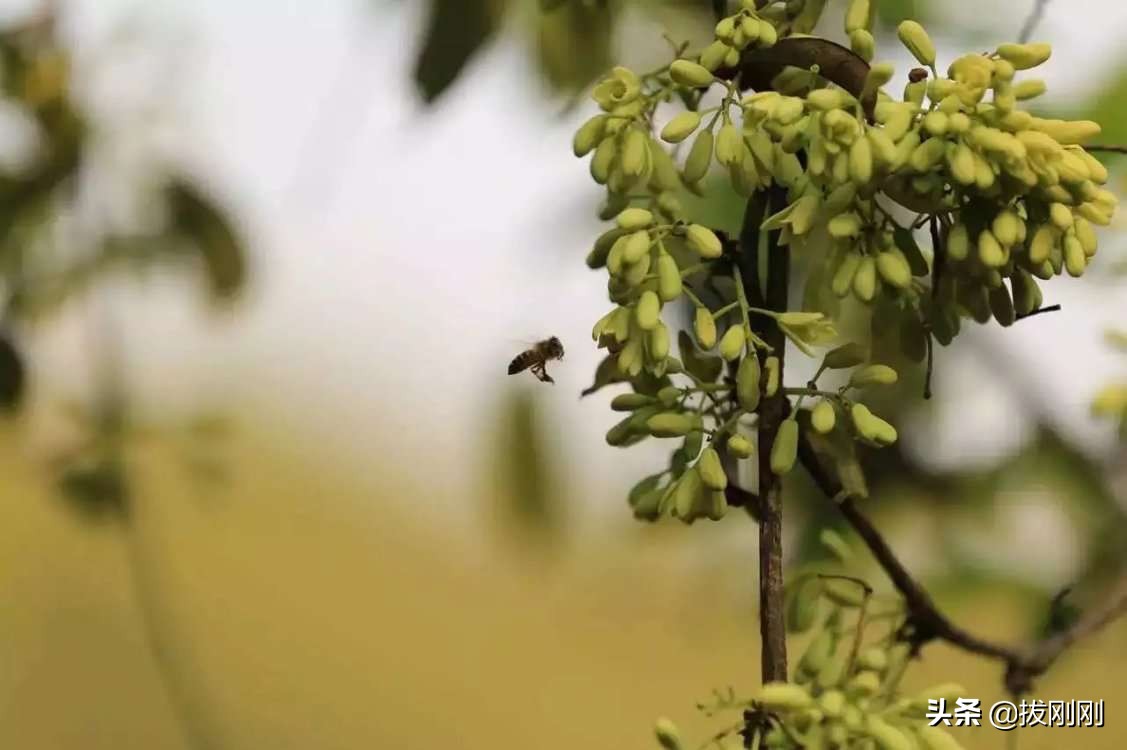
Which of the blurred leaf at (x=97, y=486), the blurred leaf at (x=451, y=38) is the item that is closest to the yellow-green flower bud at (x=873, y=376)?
the blurred leaf at (x=451, y=38)

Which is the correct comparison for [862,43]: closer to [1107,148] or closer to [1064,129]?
[1064,129]

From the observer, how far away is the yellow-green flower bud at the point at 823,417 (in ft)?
1.17

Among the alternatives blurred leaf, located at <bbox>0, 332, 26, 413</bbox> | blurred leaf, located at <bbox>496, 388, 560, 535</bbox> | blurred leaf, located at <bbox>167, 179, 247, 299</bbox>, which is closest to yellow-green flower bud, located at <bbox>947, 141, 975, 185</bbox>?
blurred leaf, located at <bbox>496, 388, 560, 535</bbox>

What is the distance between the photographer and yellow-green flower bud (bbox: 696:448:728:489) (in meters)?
0.35

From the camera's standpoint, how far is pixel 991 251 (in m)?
0.31

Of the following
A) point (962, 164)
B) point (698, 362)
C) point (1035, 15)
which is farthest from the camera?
point (1035, 15)

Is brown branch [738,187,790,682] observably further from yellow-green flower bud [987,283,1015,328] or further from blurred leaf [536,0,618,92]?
blurred leaf [536,0,618,92]

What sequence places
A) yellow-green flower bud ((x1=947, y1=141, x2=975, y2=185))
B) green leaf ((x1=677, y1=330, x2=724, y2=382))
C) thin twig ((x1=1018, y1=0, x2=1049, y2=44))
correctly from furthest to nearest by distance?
thin twig ((x1=1018, y1=0, x2=1049, y2=44)) < green leaf ((x1=677, y1=330, x2=724, y2=382)) < yellow-green flower bud ((x1=947, y1=141, x2=975, y2=185))

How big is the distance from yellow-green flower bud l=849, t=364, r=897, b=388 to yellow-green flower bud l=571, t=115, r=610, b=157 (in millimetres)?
142

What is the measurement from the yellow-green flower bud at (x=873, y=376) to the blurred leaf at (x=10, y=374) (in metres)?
0.56

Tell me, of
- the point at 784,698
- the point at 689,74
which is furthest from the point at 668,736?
the point at 689,74

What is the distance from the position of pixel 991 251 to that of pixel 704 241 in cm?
10

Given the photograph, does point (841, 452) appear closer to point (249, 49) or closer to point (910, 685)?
point (910, 685)

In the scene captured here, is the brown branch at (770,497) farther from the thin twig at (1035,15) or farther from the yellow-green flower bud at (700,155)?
the thin twig at (1035,15)
